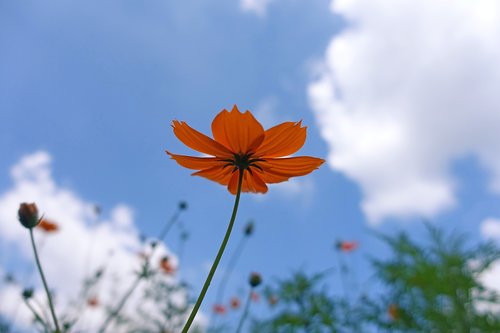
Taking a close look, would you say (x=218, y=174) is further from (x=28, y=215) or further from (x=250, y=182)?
(x=28, y=215)

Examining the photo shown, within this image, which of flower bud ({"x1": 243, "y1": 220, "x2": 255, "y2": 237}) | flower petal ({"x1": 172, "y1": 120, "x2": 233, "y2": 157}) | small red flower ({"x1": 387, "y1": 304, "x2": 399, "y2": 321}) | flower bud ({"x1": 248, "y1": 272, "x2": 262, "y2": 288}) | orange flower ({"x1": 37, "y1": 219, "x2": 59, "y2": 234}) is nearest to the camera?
flower petal ({"x1": 172, "y1": 120, "x2": 233, "y2": 157})

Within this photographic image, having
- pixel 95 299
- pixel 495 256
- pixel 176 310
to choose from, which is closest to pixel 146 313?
pixel 176 310

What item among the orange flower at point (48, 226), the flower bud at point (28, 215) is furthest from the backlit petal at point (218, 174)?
the orange flower at point (48, 226)

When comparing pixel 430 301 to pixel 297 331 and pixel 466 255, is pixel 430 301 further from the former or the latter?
pixel 297 331

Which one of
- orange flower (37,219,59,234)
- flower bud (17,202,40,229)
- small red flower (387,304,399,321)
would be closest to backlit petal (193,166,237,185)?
flower bud (17,202,40,229)

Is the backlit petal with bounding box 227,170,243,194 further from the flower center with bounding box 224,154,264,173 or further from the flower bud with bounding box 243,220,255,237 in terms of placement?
the flower bud with bounding box 243,220,255,237

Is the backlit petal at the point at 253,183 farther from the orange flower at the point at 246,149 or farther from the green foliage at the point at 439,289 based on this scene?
the green foliage at the point at 439,289
